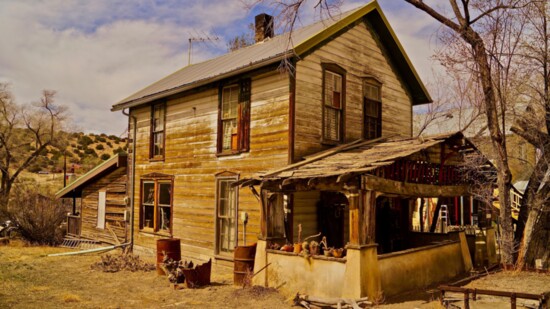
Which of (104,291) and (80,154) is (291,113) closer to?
(104,291)

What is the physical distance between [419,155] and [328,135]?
8.91 feet

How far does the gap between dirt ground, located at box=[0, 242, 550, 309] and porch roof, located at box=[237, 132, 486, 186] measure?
8.40ft

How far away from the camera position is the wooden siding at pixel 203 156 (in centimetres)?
1223

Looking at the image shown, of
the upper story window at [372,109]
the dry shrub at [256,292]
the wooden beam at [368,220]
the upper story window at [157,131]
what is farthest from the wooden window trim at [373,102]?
the upper story window at [157,131]

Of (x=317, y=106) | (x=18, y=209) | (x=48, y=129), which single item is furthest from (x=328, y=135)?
(x=48, y=129)

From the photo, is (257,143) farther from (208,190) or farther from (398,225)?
(398,225)

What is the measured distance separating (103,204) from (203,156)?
27.3 ft

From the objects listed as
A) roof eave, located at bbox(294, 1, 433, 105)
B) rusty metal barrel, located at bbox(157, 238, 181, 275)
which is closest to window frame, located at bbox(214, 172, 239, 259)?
rusty metal barrel, located at bbox(157, 238, 181, 275)

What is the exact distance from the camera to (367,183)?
9.01 m

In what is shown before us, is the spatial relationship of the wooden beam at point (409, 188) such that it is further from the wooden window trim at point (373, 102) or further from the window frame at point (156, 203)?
the window frame at point (156, 203)

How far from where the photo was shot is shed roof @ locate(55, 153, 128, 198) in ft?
62.4

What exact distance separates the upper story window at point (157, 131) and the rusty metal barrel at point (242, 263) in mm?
6866

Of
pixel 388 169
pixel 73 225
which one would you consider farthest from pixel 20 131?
pixel 388 169

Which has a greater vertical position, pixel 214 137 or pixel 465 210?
pixel 214 137
